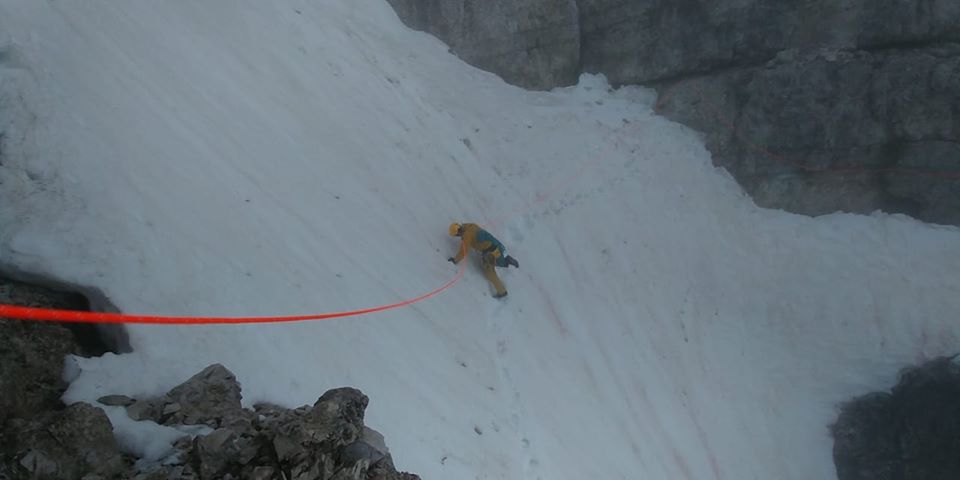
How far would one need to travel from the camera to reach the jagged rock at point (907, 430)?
1163cm

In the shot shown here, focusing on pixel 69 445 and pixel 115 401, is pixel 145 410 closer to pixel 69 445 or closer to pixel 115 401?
pixel 115 401

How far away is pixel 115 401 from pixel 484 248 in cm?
654

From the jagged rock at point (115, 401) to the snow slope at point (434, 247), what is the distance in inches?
5.1

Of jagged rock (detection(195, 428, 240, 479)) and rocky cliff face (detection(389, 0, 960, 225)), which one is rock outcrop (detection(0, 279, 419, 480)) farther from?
rocky cliff face (detection(389, 0, 960, 225))

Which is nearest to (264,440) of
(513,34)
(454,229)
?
(454,229)

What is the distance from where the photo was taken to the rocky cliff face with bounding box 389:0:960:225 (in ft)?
43.3

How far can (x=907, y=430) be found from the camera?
466 inches

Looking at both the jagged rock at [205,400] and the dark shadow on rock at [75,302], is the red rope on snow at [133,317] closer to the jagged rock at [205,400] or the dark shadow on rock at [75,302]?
the dark shadow on rock at [75,302]

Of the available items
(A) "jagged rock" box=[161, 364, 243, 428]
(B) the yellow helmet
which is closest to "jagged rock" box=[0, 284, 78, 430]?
(A) "jagged rock" box=[161, 364, 243, 428]

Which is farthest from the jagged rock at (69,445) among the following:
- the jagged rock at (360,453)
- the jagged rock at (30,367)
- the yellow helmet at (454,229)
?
the yellow helmet at (454,229)

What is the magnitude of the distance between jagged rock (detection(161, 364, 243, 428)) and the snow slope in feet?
0.98

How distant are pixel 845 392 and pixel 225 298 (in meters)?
10.9

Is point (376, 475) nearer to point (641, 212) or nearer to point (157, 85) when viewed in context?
point (157, 85)

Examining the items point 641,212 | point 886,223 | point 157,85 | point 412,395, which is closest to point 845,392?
point 886,223
